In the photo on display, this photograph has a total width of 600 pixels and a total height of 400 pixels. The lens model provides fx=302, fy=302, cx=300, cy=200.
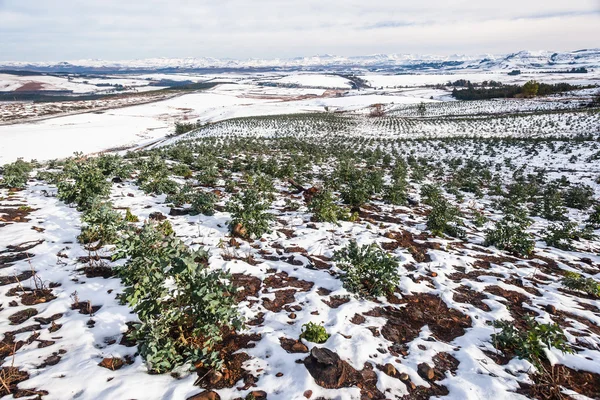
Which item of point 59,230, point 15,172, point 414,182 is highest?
point 15,172

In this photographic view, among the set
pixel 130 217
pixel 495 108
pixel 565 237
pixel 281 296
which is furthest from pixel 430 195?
pixel 495 108

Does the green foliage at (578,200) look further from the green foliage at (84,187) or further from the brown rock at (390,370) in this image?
the green foliage at (84,187)

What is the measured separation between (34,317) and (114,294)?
1089mm

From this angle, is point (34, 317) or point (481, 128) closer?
point (34, 317)

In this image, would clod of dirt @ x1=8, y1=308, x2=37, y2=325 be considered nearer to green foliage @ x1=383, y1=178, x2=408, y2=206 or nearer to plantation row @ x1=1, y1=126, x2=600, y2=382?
plantation row @ x1=1, y1=126, x2=600, y2=382

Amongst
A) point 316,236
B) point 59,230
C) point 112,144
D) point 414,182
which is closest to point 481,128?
point 414,182

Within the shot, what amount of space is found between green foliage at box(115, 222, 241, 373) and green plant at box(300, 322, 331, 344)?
113 cm

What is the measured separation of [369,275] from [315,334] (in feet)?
6.52

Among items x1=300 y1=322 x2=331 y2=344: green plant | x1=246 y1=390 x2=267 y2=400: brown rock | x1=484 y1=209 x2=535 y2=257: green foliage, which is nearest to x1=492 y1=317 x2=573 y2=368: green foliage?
x1=300 y1=322 x2=331 y2=344: green plant

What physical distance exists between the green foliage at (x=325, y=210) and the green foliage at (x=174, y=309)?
17.0ft

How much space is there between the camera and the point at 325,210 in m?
9.18

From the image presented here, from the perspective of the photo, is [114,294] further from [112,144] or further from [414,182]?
[112,144]

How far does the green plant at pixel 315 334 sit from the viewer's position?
462 centimetres

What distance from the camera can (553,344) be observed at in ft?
13.6
